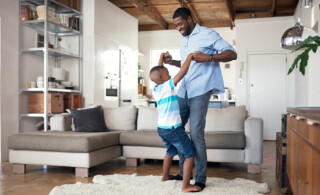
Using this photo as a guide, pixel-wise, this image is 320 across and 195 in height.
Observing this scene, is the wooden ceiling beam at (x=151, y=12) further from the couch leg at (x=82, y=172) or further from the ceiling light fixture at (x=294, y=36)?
the couch leg at (x=82, y=172)

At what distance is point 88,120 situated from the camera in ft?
14.4

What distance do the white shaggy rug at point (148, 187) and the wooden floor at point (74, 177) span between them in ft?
0.56

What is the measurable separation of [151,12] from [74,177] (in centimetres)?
584

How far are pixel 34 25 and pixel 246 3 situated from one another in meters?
5.07

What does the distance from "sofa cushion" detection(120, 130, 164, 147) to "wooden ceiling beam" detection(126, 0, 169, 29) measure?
390cm

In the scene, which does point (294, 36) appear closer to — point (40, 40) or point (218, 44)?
point (218, 44)

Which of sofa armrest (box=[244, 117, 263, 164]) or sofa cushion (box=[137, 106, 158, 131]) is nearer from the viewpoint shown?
sofa armrest (box=[244, 117, 263, 164])

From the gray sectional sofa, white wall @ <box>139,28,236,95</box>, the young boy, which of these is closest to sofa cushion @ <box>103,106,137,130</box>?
the gray sectional sofa

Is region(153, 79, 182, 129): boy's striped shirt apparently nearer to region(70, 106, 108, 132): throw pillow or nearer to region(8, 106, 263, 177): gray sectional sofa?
region(8, 106, 263, 177): gray sectional sofa

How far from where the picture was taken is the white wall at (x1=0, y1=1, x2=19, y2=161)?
15.6 feet

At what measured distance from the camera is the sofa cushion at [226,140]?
3805 millimetres

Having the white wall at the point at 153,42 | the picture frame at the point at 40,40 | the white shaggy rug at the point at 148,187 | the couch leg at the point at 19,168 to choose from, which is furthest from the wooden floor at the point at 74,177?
the white wall at the point at 153,42

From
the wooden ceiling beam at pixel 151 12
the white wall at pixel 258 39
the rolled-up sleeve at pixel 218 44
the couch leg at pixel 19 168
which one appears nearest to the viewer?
the rolled-up sleeve at pixel 218 44

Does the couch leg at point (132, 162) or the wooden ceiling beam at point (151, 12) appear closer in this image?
the couch leg at point (132, 162)
